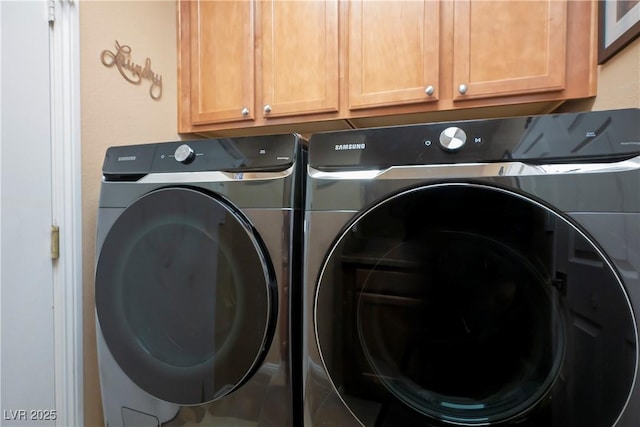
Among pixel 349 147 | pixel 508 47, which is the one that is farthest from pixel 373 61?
pixel 349 147

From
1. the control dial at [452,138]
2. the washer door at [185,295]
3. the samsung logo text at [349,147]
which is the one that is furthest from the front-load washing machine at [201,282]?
the control dial at [452,138]

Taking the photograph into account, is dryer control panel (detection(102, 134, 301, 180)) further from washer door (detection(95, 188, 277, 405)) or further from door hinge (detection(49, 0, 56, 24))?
door hinge (detection(49, 0, 56, 24))

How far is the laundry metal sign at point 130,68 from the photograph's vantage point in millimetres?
1072

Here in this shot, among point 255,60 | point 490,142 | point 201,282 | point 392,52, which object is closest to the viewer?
point 490,142

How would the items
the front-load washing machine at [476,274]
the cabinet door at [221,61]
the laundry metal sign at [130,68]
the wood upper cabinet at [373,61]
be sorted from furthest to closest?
the cabinet door at [221,61], the laundry metal sign at [130,68], the wood upper cabinet at [373,61], the front-load washing machine at [476,274]

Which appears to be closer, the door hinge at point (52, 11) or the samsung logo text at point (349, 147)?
the samsung logo text at point (349, 147)

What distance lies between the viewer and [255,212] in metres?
0.77

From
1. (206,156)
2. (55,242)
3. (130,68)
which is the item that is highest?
(130,68)

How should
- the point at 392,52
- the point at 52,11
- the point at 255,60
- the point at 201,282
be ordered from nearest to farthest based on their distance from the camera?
the point at 201,282, the point at 52,11, the point at 392,52, the point at 255,60

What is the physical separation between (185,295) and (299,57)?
2.93 ft

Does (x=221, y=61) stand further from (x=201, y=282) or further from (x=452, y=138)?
(x=452, y=138)

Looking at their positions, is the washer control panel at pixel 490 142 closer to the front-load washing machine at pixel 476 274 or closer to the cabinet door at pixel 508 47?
the front-load washing machine at pixel 476 274

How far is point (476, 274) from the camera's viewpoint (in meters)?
0.63

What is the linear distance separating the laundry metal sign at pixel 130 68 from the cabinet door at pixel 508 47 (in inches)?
42.6
